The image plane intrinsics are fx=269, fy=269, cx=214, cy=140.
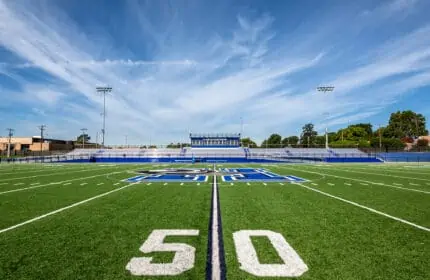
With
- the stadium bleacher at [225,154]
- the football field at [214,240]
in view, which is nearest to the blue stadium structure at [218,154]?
the stadium bleacher at [225,154]

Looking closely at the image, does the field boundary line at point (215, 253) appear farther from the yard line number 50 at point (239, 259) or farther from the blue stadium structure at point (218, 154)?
the blue stadium structure at point (218, 154)

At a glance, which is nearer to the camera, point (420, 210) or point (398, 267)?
point (398, 267)

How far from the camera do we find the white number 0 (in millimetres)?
3117

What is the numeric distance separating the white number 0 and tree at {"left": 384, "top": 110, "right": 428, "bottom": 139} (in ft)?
378

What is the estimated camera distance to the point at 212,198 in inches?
333

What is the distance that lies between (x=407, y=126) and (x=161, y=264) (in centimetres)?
12093

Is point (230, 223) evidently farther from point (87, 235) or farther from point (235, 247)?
point (87, 235)

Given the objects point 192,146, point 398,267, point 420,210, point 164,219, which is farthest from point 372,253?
point 192,146

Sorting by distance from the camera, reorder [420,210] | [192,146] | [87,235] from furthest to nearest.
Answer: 1. [192,146]
2. [420,210]
3. [87,235]

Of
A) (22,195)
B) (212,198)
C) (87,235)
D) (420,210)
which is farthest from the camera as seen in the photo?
(22,195)

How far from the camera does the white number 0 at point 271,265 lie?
312 centimetres

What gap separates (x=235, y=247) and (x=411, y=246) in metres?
2.62

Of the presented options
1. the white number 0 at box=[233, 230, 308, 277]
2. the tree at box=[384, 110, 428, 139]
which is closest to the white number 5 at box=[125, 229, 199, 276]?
the white number 0 at box=[233, 230, 308, 277]

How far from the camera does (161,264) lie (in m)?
3.33
